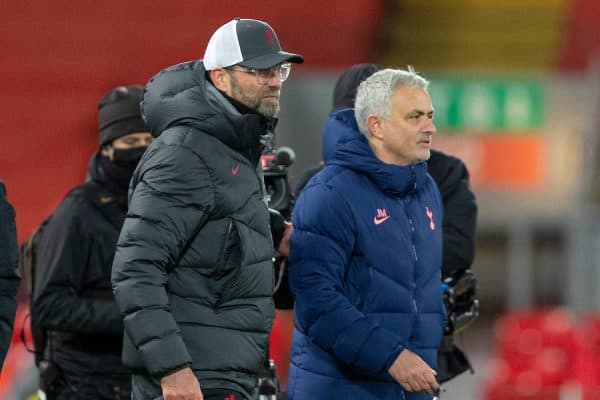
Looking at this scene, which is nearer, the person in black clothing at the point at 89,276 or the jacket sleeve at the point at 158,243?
the jacket sleeve at the point at 158,243

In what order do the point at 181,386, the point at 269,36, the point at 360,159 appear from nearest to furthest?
the point at 181,386, the point at 269,36, the point at 360,159

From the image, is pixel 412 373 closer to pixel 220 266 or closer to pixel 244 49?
pixel 220 266

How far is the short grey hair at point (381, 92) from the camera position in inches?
192

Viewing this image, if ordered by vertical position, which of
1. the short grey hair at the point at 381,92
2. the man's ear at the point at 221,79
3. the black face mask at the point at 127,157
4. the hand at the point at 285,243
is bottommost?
the hand at the point at 285,243

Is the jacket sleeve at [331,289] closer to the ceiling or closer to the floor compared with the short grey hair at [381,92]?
closer to the floor

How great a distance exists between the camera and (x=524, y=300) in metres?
16.6

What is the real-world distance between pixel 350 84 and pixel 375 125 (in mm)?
649

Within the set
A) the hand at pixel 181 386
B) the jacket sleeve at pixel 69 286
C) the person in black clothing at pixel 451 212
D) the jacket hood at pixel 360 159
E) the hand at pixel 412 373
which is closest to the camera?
the hand at pixel 181 386

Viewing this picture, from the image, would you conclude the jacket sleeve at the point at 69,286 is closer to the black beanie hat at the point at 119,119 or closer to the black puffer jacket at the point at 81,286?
the black puffer jacket at the point at 81,286

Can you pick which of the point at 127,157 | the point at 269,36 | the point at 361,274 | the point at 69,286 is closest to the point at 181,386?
the point at 361,274

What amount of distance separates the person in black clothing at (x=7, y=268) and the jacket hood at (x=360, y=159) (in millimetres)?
1149

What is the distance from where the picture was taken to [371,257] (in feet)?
15.7

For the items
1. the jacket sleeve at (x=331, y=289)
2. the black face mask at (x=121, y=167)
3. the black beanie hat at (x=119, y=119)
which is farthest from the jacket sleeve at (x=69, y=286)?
the jacket sleeve at (x=331, y=289)

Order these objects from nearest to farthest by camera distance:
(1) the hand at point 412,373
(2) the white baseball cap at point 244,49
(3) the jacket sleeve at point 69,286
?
1. (2) the white baseball cap at point 244,49
2. (1) the hand at point 412,373
3. (3) the jacket sleeve at point 69,286
